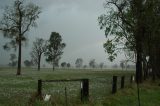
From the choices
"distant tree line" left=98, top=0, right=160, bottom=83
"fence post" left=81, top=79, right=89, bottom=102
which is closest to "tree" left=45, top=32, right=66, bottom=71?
"distant tree line" left=98, top=0, right=160, bottom=83

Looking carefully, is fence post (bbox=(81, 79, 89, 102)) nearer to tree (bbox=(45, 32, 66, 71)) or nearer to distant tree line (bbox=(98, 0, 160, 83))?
distant tree line (bbox=(98, 0, 160, 83))

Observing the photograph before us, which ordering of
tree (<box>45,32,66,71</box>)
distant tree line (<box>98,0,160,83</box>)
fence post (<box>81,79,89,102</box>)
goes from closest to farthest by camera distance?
fence post (<box>81,79,89,102</box>)
distant tree line (<box>98,0,160,83</box>)
tree (<box>45,32,66,71</box>)

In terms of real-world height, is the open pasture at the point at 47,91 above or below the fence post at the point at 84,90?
below

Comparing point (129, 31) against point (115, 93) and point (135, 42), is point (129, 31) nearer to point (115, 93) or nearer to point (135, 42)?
point (135, 42)

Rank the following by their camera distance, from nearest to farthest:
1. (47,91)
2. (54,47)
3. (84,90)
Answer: (84,90) → (47,91) → (54,47)

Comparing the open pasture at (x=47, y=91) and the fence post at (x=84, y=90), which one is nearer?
the fence post at (x=84, y=90)

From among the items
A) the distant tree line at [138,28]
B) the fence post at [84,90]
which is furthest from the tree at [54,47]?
the fence post at [84,90]

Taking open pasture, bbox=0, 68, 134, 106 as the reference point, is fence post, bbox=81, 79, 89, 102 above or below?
above

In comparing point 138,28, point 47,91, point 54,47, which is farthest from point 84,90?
point 54,47

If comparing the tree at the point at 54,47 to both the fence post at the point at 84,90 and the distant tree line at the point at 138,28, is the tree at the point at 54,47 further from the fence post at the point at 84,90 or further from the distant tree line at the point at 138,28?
the fence post at the point at 84,90

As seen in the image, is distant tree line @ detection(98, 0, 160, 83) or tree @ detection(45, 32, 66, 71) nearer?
distant tree line @ detection(98, 0, 160, 83)

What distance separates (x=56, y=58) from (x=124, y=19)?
83.7m

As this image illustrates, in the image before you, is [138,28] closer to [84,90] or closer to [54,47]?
[84,90]

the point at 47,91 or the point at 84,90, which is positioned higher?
the point at 84,90
